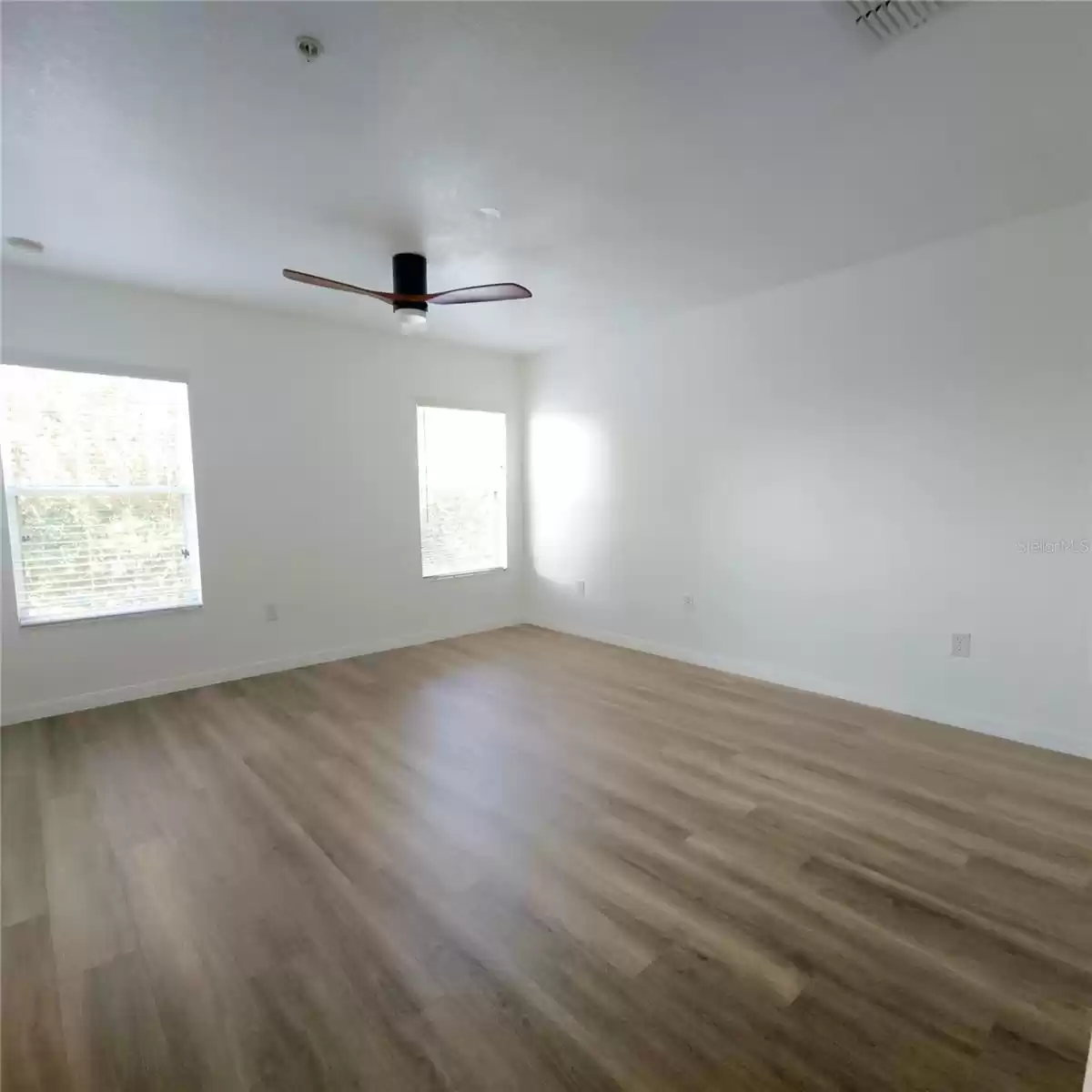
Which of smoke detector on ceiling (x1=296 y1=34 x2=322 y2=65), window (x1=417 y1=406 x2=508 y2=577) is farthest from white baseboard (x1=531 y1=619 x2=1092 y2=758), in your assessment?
smoke detector on ceiling (x1=296 y1=34 x2=322 y2=65)

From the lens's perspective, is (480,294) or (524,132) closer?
(524,132)

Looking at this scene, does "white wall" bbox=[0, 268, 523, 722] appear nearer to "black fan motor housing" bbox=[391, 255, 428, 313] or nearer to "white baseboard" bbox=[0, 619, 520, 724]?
"white baseboard" bbox=[0, 619, 520, 724]

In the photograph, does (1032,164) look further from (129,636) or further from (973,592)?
(129,636)

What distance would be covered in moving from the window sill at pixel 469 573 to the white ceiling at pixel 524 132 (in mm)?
2750

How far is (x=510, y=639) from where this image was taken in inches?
215

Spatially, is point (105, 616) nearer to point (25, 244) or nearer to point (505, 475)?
point (25, 244)

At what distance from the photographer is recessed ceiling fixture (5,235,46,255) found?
3014 mm

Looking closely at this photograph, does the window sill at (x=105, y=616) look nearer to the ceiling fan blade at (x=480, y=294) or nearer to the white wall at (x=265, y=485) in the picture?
the white wall at (x=265, y=485)

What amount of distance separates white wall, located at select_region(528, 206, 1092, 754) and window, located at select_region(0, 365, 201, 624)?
3.25 metres

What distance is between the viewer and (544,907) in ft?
6.43

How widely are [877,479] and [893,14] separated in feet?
8.07

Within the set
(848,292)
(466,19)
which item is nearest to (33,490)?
(466,19)

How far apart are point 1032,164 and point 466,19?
7.88 ft

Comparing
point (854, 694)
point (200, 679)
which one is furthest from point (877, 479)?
point (200, 679)
